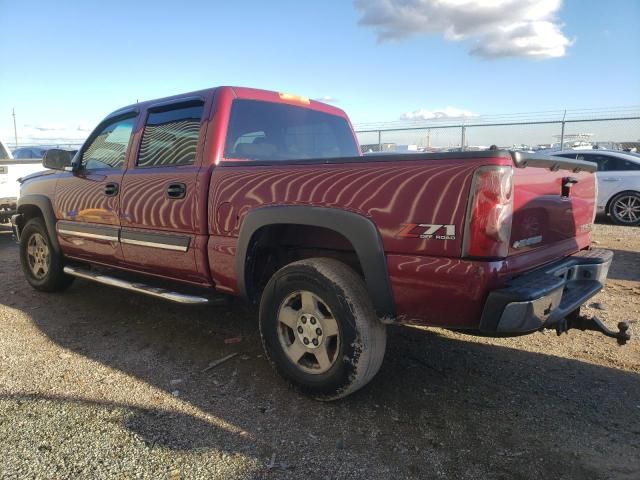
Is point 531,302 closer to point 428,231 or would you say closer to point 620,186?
point 428,231

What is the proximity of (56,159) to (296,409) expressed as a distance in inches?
129

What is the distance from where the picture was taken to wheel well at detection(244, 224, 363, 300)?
10.2 ft

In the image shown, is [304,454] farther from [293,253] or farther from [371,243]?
[293,253]

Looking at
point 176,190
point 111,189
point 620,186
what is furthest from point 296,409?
point 620,186

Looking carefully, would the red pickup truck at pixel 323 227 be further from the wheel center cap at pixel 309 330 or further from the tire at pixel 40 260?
the tire at pixel 40 260

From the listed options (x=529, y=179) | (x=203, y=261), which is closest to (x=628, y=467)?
(x=529, y=179)

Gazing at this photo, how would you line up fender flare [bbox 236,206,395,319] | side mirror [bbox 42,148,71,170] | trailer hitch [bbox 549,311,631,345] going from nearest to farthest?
fender flare [bbox 236,206,395,319], trailer hitch [bbox 549,311,631,345], side mirror [bbox 42,148,71,170]

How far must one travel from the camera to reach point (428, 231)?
2.41m

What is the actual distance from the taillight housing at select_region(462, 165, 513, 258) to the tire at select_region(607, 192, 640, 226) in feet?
31.8

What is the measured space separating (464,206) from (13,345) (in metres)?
3.55

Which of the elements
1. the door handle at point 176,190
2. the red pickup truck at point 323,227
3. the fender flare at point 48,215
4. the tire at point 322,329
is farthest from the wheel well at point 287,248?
the fender flare at point 48,215

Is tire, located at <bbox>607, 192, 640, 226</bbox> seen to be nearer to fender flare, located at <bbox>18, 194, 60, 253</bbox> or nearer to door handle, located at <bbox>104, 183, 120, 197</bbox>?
door handle, located at <bbox>104, 183, 120, 197</bbox>

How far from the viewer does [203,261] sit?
3.47m

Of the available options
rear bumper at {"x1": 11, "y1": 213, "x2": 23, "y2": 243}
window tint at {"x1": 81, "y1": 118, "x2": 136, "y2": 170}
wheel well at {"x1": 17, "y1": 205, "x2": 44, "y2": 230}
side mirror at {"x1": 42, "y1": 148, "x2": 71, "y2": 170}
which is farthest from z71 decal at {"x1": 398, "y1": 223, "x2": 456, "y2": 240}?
rear bumper at {"x1": 11, "y1": 213, "x2": 23, "y2": 243}
